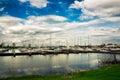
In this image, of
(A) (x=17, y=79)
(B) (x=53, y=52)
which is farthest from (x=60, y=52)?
(A) (x=17, y=79)

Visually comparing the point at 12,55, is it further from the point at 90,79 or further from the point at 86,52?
the point at 90,79

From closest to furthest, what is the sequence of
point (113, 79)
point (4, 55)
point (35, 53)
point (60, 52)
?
point (113, 79), point (4, 55), point (35, 53), point (60, 52)

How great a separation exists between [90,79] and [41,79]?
10081 mm

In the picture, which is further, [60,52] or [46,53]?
[60,52]

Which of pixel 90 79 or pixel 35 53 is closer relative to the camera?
pixel 90 79

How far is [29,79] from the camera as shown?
125ft

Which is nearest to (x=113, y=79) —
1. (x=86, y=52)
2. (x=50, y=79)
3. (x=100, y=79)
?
(x=100, y=79)

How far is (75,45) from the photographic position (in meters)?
195

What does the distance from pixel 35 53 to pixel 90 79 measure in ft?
325

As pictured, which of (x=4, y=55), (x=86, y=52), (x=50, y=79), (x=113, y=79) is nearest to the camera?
(x=113, y=79)

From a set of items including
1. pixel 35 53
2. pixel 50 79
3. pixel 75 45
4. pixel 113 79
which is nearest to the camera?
pixel 113 79

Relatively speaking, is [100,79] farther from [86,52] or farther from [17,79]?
[86,52]

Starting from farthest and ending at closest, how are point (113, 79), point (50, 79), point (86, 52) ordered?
point (86, 52) < point (50, 79) < point (113, 79)

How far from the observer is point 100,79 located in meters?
32.8
